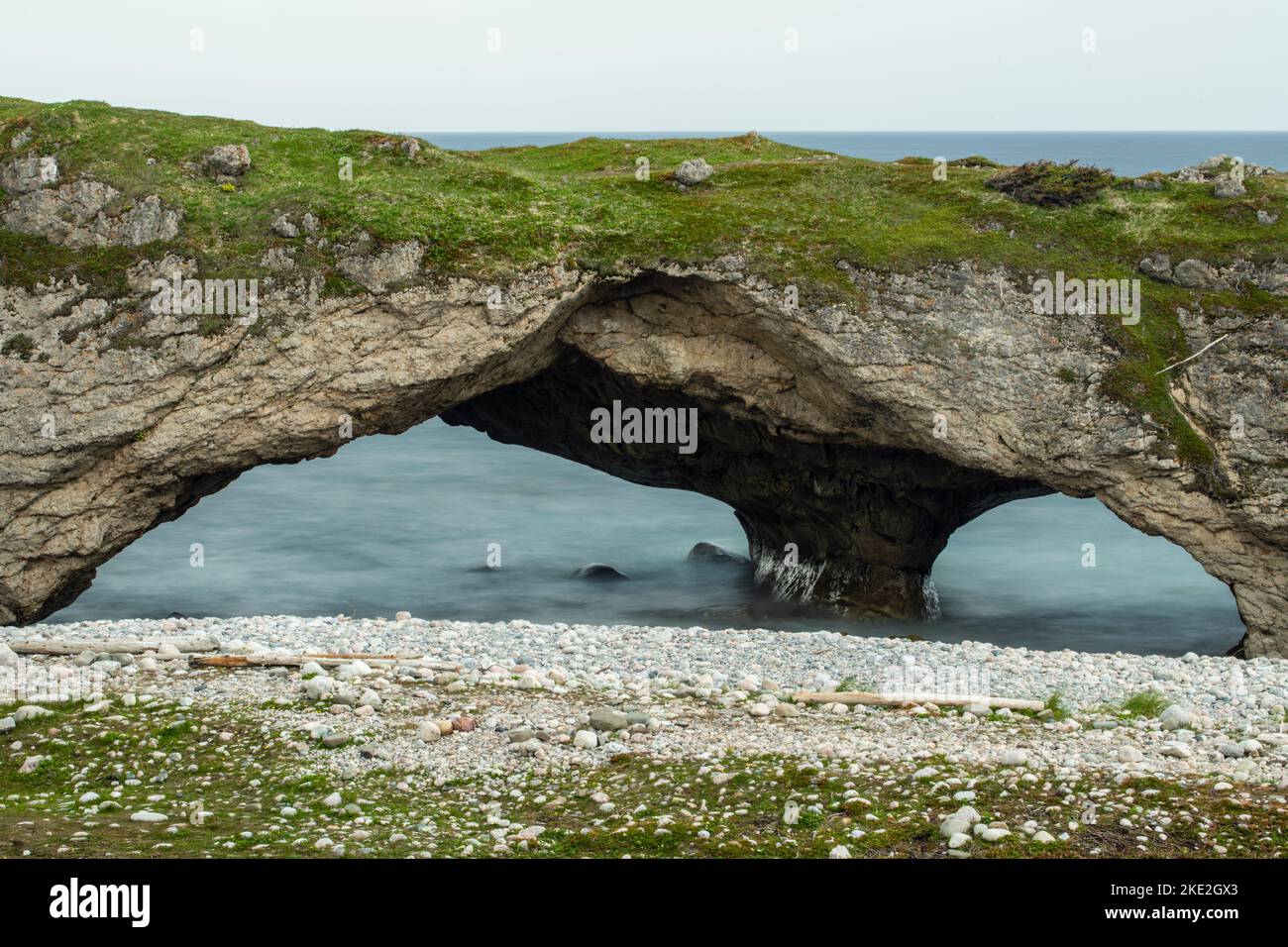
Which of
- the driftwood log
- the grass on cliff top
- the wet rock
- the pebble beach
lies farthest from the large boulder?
the driftwood log

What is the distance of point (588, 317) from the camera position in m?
27.4

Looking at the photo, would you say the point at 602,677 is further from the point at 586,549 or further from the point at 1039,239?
the point at 586,549

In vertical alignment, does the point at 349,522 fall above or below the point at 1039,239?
below

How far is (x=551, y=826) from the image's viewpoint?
47.3 ft

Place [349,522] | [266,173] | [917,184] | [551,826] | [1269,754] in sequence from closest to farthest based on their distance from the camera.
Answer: [551,826] < [1269,754] < [266,173] < [917,184] < [349,522]

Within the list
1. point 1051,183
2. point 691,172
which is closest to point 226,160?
point 691,172

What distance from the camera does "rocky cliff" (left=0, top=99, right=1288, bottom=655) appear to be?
25.4 metres

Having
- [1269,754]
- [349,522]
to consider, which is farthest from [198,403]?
[349,522]

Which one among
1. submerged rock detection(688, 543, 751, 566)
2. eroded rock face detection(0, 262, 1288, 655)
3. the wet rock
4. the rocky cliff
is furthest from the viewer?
submerged rock detection(688, 543, 751, 566)

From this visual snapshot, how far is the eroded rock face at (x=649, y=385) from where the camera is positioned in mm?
25234

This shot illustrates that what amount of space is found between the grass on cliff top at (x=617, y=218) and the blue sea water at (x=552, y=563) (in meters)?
9.23

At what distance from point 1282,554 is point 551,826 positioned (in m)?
18.2

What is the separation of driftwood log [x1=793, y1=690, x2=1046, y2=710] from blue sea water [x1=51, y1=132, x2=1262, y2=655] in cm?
1261

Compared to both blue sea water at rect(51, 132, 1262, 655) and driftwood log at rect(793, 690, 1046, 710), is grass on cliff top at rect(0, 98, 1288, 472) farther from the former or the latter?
driftwood log at rect(793, 690, 1046, 710)
